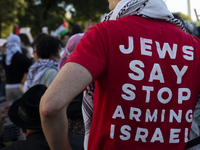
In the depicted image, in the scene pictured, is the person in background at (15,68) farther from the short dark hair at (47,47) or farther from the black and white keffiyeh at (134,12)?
the black and white keffiyeh at (134,12)

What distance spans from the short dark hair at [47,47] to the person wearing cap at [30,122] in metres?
1.00

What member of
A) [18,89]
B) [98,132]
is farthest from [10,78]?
[98,132]

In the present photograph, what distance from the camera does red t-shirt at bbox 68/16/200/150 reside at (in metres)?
1.20

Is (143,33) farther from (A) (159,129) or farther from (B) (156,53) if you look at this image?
(A) (159,129)

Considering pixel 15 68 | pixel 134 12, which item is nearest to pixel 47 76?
pixel 15 68

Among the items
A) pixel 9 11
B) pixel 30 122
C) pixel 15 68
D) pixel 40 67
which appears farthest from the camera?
pixel 9 11

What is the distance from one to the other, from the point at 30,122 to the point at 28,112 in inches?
4.0

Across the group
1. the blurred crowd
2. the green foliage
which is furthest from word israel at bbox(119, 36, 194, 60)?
the green foliage

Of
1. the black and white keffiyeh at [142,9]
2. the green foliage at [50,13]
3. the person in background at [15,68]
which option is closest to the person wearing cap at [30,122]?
the black and white keffiyeh at [142,9]

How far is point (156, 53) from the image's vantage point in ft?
4.12

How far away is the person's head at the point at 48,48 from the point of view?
3.43 metres

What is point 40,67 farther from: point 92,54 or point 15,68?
point 92,54

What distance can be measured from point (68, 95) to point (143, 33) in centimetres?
49

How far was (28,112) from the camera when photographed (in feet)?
7.60
